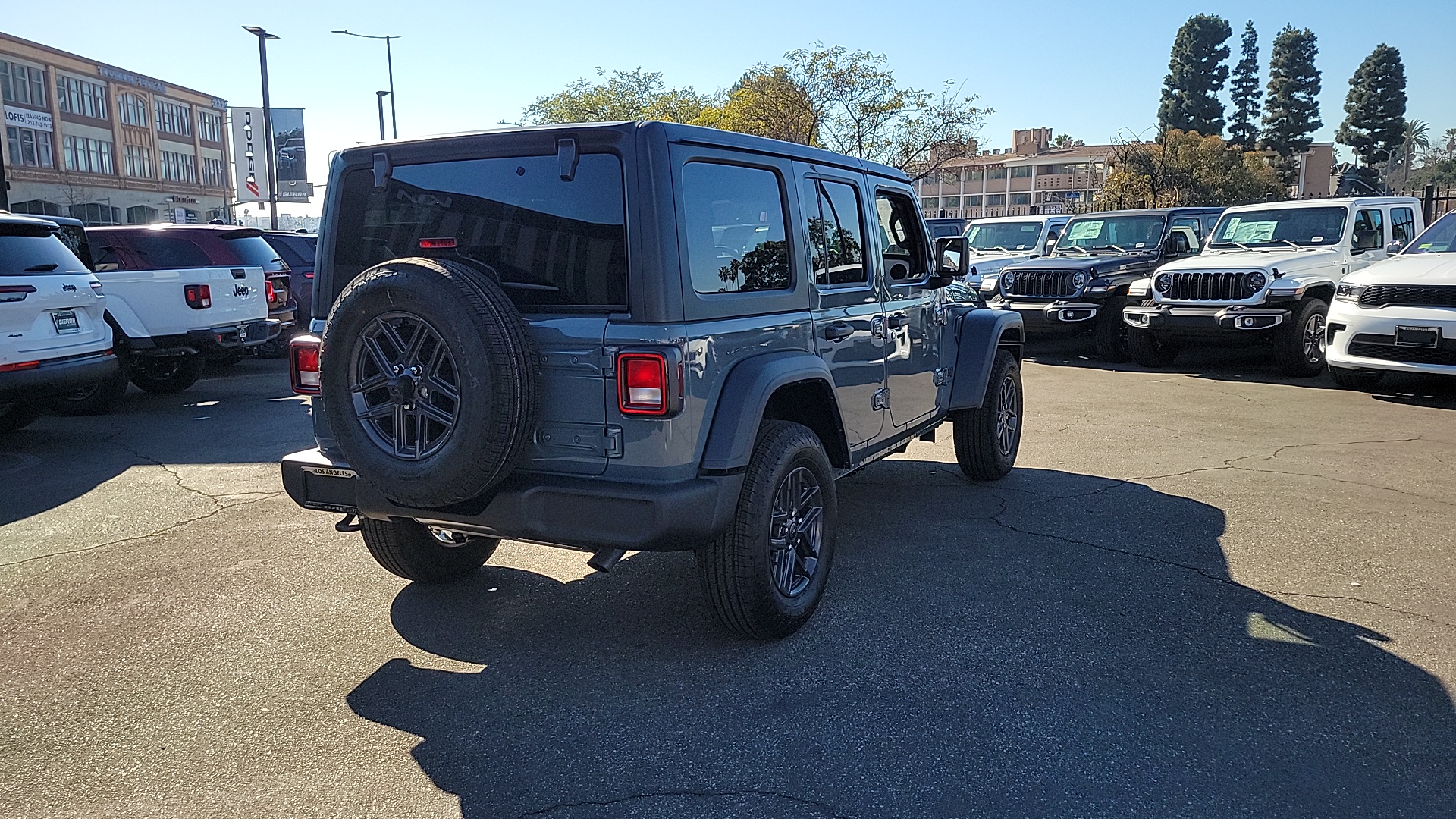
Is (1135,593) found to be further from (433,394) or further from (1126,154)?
(1126,154)

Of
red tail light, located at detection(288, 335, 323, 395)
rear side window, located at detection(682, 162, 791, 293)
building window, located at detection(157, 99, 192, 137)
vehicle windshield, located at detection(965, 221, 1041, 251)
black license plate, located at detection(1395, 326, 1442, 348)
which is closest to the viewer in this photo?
rear side window, located at detection(682, 162, 791, 293)

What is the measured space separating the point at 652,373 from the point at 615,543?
573mm

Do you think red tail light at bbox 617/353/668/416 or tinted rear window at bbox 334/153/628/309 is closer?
red tail light at bbox 617/353/668/416

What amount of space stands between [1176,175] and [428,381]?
40110mm

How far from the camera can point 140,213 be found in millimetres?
65938

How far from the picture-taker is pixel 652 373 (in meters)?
3.42

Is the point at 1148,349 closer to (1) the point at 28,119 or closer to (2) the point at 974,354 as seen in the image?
(2) the point at 974,354

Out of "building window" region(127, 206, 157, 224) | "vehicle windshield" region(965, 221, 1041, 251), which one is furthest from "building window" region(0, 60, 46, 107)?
"vehicle windshield" region(965, 221, 1041, 251)

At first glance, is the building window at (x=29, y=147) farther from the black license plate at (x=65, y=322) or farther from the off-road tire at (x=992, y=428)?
the off-road tire at (x=992, y=428)

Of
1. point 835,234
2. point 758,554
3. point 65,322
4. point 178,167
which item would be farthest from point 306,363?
point 178,167

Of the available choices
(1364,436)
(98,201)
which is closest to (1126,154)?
(1364,436)

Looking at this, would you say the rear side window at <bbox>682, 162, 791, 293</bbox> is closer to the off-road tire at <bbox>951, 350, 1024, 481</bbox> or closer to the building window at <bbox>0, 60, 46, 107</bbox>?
the off-road tire at <bbox>951, 350, 1024, 481</bbox>

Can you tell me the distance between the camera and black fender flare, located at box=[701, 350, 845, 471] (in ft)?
11.8

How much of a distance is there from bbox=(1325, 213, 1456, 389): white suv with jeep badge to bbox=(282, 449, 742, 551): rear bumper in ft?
26.3
